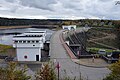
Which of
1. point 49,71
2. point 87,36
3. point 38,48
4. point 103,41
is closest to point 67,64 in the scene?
point 38,48

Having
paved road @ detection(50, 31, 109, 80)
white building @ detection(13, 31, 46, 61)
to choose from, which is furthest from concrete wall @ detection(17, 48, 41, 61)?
paved road @ detection(50, 31, 109, 80)

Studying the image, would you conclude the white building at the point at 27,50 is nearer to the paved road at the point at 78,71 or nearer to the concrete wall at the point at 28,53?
the concrete wall at the point at 28,53

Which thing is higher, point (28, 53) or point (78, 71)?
point (28, 53)

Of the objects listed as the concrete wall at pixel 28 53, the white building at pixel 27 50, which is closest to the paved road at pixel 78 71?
the white building at pixel 27 50

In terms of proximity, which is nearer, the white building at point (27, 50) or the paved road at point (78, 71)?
the paved road at point (78, 71)

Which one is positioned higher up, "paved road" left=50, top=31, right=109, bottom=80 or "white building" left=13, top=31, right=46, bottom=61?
"white building" left=13, top=31, right=46, bottom=61

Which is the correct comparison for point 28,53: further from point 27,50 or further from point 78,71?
point 78,71

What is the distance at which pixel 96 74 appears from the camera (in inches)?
865

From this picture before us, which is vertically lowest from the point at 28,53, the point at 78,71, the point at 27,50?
the point at 78,71

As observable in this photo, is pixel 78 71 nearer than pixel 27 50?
Yes

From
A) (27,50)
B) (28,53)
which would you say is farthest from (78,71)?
(27,50)

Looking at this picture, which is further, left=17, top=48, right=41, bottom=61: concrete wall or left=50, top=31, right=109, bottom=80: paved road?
left=17, top=48, right=41, bottom=61: concrete wall

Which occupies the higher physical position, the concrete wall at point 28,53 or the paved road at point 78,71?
the concrete wall at point 28,53

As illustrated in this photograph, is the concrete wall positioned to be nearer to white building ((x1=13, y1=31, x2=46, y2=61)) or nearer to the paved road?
white building ((x1=13, y1=31, x2=46, y2=61))
